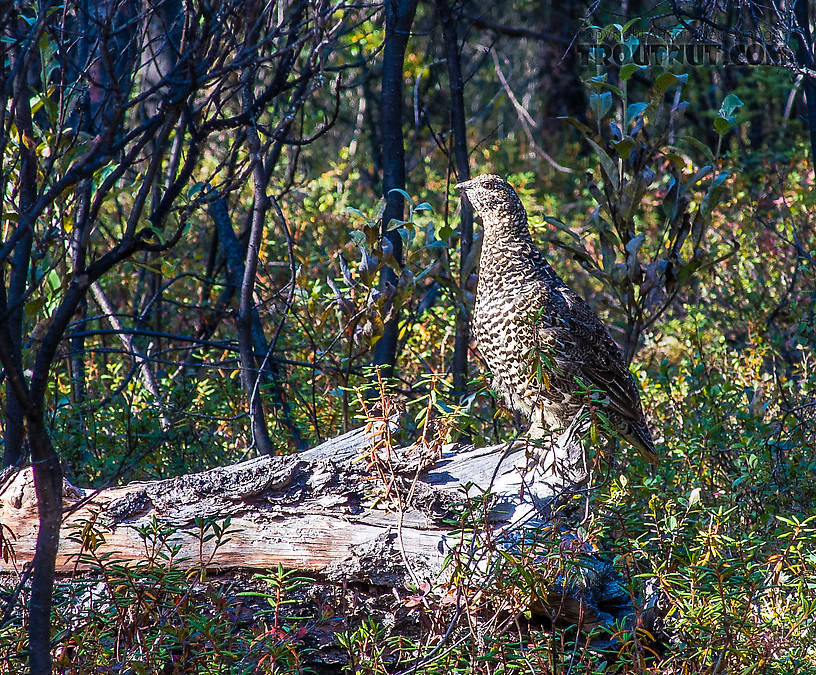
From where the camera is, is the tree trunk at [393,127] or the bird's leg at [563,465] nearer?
the bird's leg at [563,465]

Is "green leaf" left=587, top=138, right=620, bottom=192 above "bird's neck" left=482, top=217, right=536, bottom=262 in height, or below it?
above

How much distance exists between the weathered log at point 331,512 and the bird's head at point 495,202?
1.46m

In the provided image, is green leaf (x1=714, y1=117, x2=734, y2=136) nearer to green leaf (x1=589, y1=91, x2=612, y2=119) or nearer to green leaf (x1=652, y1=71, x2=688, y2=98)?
green leaf (x1=652, y1=71, x2=688, y2=98)

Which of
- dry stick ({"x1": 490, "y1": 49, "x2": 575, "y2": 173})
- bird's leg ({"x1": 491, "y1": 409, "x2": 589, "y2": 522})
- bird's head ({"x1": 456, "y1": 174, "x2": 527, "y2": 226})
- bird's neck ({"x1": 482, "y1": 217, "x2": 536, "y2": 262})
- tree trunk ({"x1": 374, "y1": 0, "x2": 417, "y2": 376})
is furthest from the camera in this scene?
dry stick ({"x1": 490, "y1": 49, "x2": 575, "y2": 173})

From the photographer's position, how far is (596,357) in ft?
14.8

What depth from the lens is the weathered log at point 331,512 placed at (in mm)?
3283

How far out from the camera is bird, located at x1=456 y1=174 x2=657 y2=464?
427cm

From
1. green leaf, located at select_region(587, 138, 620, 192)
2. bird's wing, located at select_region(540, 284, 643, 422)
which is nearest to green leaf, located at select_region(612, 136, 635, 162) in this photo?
green leaf, located at select_region(587, 138, 620, 192)

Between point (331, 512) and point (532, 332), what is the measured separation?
1.25 m

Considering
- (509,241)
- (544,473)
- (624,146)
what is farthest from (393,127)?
(544,473)

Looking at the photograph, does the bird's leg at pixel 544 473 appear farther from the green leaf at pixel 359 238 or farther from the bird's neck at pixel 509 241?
the green leaf at pixel 359 238

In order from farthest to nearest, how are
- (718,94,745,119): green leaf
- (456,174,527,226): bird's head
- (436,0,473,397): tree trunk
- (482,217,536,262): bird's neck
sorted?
(436,0,473,397): tree trunk < (456,174,527,226): bird's head < (482,217,536,262): bird's neck < (718,94,745,119): green leaf

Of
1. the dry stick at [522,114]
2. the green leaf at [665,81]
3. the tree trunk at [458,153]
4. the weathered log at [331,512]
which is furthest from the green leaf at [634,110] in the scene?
the dry stick at [522,114]

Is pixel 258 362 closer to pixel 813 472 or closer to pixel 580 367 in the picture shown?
pixel 580 367
